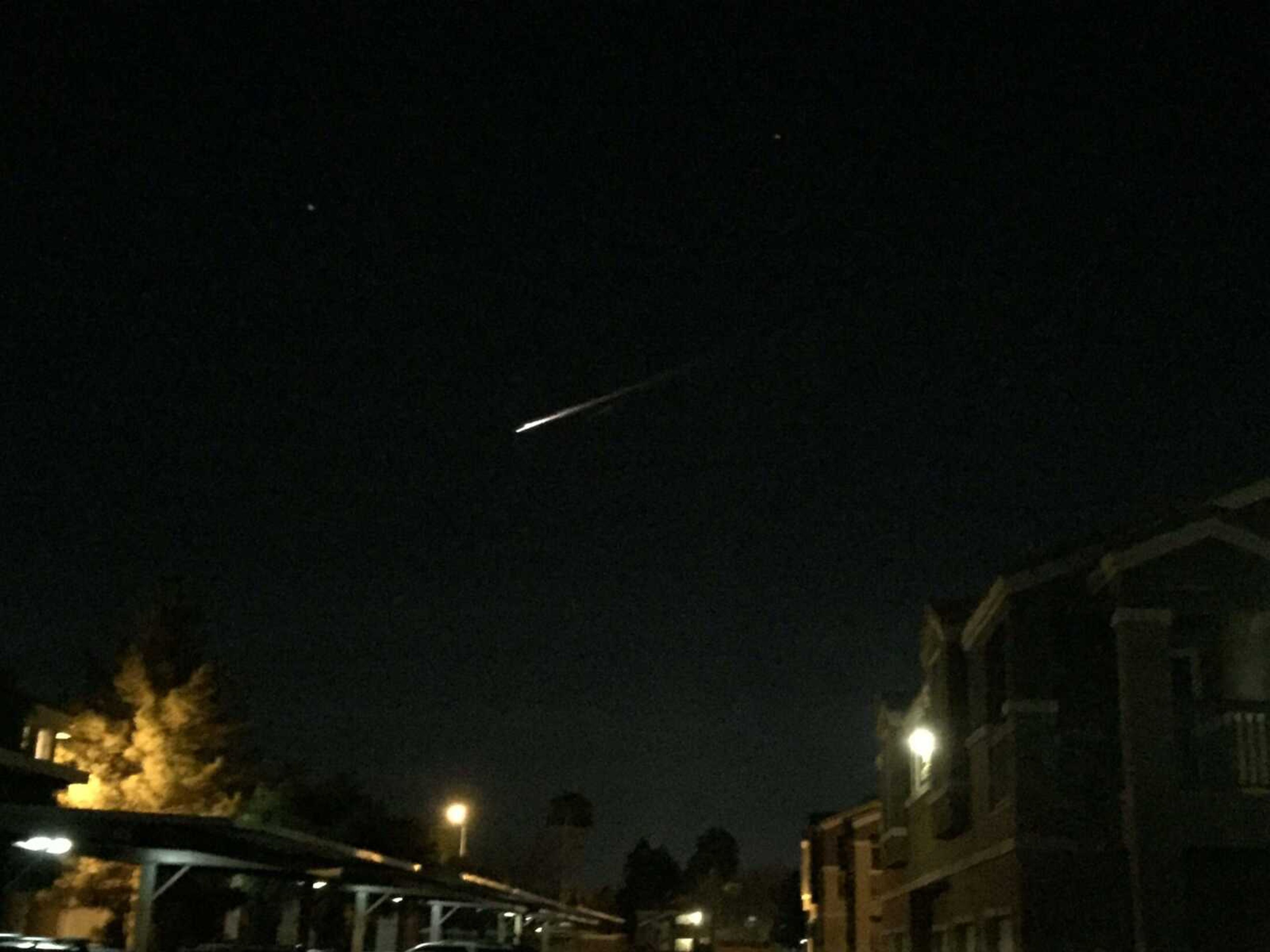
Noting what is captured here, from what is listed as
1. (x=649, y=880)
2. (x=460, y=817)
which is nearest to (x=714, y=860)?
(x=649, y=880)

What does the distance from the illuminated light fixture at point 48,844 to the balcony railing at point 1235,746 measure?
1412 cm

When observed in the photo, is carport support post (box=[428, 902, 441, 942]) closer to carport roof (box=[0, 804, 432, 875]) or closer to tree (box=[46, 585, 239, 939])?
tree (box=[46, 585, 239, 939])

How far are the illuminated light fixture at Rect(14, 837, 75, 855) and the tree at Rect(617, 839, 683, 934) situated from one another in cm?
8619

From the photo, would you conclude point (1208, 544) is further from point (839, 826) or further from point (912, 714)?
point (839, 826)

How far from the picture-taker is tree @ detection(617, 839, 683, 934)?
356ft

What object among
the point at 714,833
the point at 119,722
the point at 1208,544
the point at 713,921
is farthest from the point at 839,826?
the point at 714,833

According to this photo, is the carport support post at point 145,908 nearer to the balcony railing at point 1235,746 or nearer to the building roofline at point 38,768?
the building roofline at point 38,768

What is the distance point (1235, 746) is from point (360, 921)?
700 inches

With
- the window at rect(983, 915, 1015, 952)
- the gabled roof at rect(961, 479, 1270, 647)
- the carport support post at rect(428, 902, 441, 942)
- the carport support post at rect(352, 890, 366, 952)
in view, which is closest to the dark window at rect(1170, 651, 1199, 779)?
the gabled roof at rect(961, 479, 1270, 647)

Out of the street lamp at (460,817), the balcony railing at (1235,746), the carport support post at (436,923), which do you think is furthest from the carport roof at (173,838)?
the street lamp at (460,817)

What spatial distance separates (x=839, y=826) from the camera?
48.6 metres

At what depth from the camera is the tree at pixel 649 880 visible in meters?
108

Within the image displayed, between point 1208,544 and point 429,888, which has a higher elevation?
point 1208,544

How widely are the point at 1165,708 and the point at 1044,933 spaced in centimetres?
314
